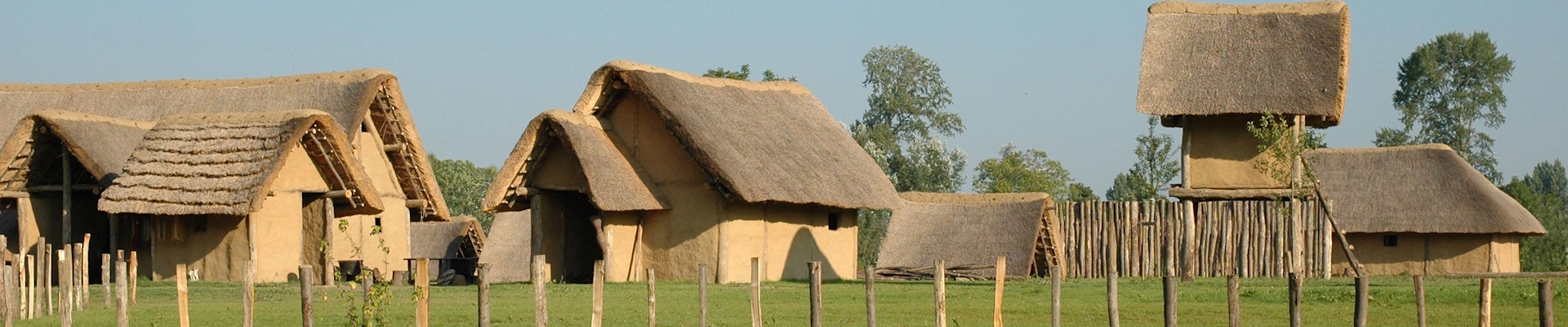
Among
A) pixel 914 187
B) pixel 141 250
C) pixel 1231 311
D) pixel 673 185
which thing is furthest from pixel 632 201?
pixel 914 187

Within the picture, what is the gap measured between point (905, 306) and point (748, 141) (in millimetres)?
8193

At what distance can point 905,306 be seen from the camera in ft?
64.6

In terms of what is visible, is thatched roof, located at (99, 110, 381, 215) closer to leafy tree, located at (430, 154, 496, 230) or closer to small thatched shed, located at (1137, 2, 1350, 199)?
small thatched shed, located at (1137, 2, 1350, 199)

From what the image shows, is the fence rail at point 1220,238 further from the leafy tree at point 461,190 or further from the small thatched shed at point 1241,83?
the leafy tree at point 461,190

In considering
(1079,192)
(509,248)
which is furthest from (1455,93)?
(509,248)

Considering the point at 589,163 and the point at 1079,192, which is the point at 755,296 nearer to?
the point at 589,163

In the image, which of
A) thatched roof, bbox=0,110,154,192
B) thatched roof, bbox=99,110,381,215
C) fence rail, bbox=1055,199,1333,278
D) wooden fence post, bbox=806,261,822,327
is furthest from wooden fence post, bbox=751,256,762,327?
thatched roof, bbox=0,110,154,192

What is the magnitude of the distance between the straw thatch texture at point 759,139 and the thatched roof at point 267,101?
7.34 metres

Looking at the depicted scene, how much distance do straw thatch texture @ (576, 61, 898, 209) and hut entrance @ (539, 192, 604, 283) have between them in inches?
73.6

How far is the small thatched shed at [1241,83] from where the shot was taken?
2694 cm

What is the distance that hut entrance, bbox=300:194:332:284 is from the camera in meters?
28.5

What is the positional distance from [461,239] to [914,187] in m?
21.6

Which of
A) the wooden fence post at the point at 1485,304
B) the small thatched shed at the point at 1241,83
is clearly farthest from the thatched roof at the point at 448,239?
the wooden fence post at the point at 1485,304

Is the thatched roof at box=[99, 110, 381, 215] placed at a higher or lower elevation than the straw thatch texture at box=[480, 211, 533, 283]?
higher
